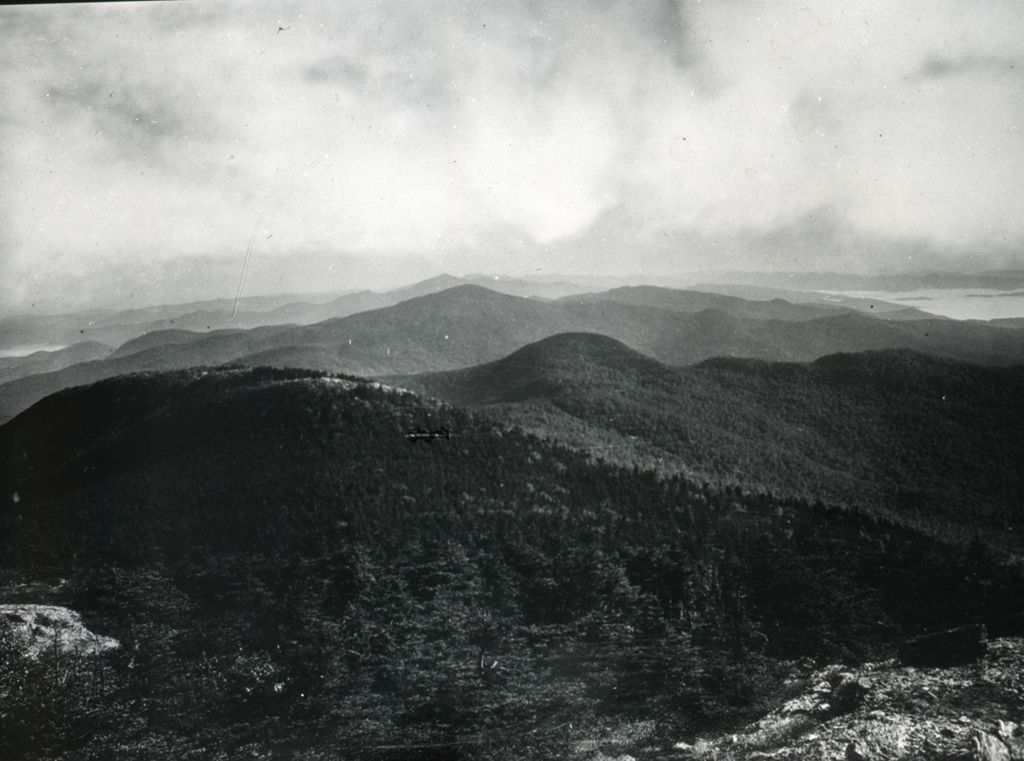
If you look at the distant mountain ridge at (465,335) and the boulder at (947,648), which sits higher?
the distant mountain ridge at (465,335)

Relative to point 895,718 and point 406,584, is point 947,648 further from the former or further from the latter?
point 406,584

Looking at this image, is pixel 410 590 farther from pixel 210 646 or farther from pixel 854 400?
pixel 854 400

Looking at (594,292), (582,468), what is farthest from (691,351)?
(582,468)

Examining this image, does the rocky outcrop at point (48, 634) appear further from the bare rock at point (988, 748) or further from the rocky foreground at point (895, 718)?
the bare rock at point (988, 748)

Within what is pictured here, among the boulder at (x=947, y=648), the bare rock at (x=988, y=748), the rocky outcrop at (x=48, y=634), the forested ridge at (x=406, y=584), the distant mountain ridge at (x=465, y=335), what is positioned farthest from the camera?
the distant mountain ridge at (x=465, y=335)

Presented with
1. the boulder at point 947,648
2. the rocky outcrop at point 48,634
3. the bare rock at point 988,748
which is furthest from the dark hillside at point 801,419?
the rocky outcrop at point 48,634
